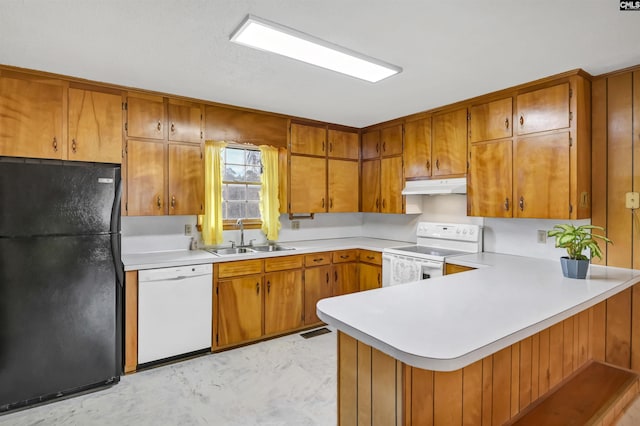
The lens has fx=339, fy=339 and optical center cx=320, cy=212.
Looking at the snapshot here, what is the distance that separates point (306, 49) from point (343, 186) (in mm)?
2472

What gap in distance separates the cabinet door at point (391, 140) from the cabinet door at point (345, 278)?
1.49m

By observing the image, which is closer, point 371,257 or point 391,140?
point 371,257

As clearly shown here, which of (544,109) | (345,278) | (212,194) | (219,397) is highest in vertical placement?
(544,109)

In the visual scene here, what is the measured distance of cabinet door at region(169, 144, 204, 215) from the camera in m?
3.27

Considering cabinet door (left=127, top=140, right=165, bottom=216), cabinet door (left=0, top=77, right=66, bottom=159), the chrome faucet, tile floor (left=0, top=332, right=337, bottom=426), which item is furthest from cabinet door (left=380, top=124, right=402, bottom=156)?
cabinet door (left=0, top=77, right=66, bottom=159)

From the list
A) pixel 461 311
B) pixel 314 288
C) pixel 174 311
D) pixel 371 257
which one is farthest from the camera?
pixel 371 257

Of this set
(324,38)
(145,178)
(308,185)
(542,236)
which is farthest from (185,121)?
(542,236)

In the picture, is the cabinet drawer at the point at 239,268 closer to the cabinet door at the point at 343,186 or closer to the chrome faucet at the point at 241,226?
the chrome faucet at the point at 241,226

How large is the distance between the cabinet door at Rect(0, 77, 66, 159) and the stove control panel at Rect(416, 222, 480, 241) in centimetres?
366

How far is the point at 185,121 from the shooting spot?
333 cm

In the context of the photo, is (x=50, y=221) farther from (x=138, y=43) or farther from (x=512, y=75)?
(x=512, y=75)

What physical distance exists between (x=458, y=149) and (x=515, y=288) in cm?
187

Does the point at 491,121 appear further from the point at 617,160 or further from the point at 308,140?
the point at 308,140

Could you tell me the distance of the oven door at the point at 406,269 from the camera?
327 cm
